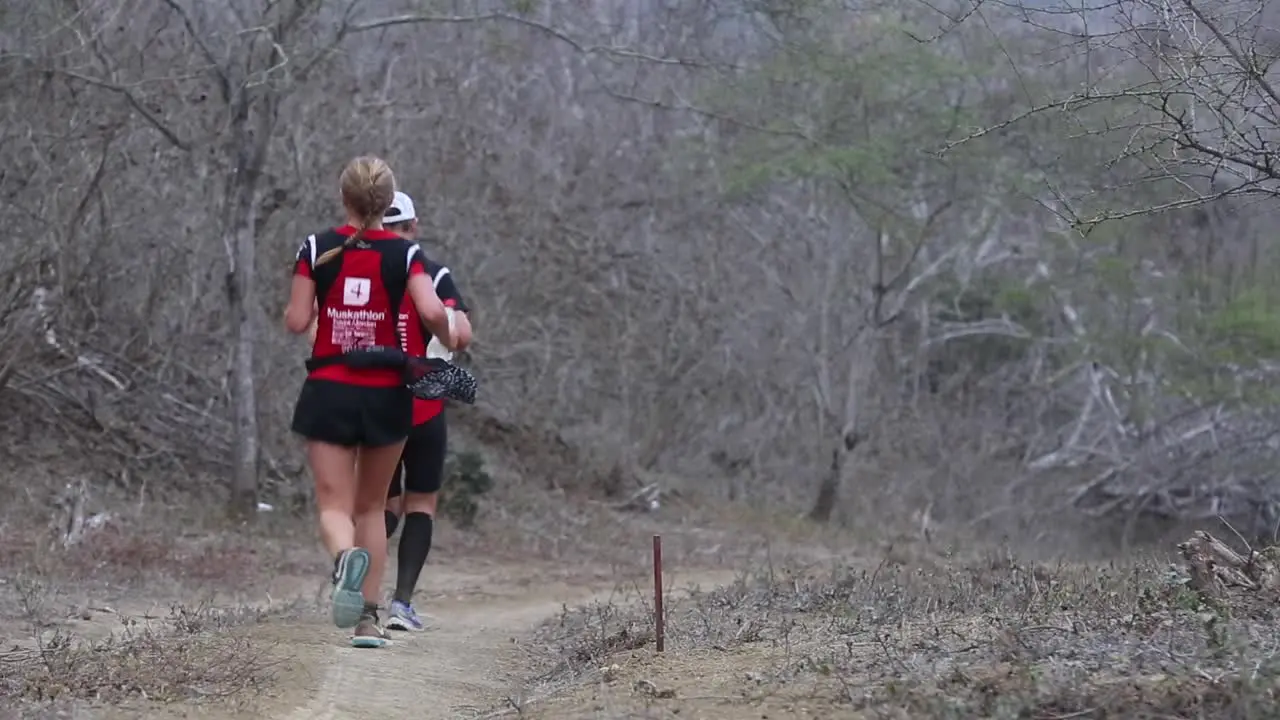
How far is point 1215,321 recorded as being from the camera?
63.5 feet

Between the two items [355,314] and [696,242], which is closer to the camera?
[355,314]

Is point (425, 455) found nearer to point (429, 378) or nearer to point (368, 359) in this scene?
point (429, 378)

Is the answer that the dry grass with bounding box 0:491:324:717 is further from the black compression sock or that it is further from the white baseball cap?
the white baseball cap

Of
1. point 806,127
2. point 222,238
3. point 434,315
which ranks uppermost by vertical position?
point 806,127

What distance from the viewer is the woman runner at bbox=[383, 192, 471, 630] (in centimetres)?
626

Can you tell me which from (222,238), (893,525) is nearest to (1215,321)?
(893,525)

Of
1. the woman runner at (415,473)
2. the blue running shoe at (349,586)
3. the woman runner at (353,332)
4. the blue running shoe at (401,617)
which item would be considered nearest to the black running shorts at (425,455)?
the woman runner at (415,473)

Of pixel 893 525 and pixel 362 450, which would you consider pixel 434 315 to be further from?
pixel 893 525

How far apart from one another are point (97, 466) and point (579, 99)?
763cm

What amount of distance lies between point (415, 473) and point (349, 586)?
1.20 metres

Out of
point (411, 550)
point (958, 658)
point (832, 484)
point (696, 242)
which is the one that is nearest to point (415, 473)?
point (411, 550)

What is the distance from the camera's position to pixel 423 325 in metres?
5.90

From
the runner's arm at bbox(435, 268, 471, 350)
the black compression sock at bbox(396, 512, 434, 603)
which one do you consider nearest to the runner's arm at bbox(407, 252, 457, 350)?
the runner's arm at bbox(435, 268, 471, 350)

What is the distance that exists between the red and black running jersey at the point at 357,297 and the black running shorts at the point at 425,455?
763 millimetres
